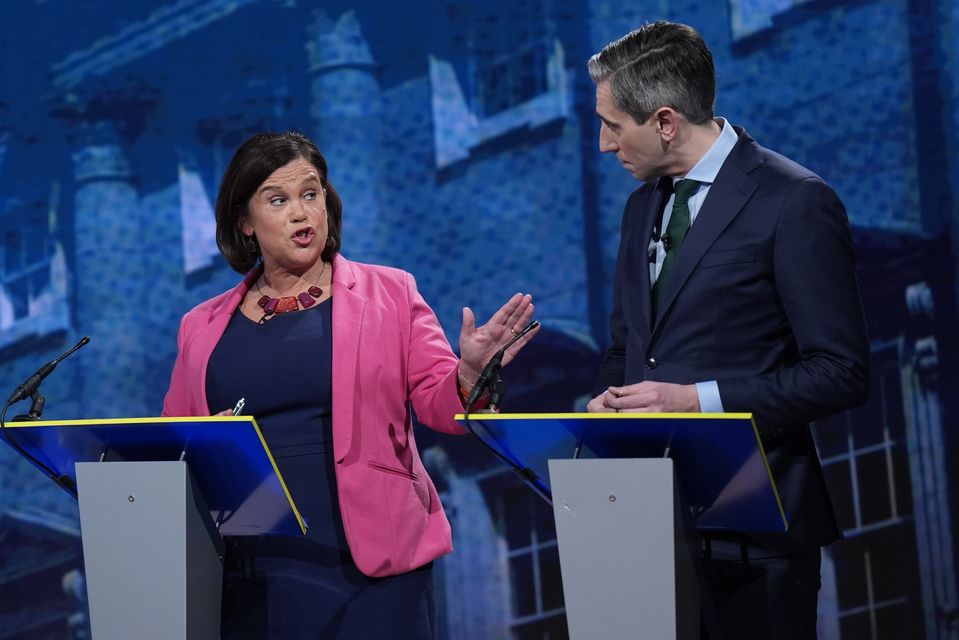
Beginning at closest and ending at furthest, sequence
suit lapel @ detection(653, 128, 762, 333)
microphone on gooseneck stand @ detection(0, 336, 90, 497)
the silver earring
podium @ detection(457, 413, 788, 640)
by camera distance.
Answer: podium @ detection(457, 413, 788, 640), suit lapel @ detection(653, 128, 762, 333), microphone on gooseneck stand @ detection(0, 336, 90, 497), the silver earring

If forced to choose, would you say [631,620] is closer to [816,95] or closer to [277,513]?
[277,513]

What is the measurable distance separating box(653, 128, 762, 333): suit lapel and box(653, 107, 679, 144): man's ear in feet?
0.35

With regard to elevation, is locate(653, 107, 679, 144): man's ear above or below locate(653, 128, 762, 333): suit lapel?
above

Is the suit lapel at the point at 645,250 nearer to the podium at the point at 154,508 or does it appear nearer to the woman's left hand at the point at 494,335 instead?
the woman's left hand at the point at 494,335

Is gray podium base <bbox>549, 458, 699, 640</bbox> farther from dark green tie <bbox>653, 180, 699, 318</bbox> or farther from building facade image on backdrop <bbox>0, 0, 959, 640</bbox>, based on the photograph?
building facade image on backdrop <bbox>0, 0, 959, 640</bbox>

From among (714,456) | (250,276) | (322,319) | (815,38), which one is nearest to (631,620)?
(714,456)

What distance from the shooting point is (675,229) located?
1984 mm

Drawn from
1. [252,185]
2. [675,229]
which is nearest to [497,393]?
[675,229]

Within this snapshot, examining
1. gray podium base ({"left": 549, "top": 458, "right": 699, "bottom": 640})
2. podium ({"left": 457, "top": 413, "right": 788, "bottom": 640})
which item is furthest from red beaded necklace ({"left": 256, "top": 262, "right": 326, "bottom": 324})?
gray podium base ({"left": 549, "top": 458, "right": 699, "bottom": 640})

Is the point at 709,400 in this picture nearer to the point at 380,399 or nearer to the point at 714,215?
the point at 714,215

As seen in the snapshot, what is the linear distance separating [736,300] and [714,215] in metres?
0.15

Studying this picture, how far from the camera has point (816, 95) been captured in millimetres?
3924

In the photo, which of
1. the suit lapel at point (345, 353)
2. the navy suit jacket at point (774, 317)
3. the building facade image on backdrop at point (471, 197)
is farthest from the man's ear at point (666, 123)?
the building facade image on backdrop at point (471, 197)

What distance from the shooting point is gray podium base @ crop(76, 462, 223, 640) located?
189 cm
